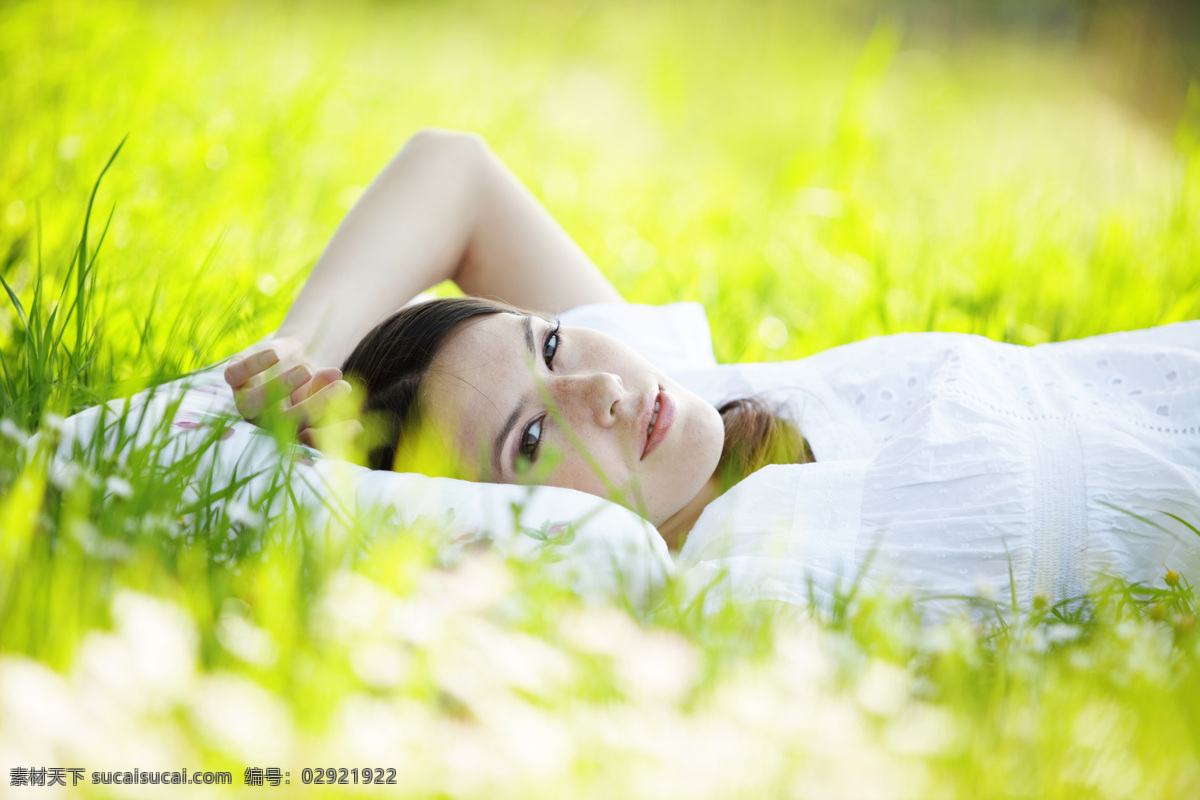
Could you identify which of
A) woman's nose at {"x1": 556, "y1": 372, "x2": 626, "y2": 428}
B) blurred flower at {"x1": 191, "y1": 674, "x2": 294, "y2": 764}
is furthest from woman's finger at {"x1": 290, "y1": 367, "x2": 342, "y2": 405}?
blurred flower at {"x1": 191, "y1": 674, "x2": 294, "y2": 764}

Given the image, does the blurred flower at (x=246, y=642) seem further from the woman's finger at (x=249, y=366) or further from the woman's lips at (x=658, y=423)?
the woman's lips at (x=658, y=423)

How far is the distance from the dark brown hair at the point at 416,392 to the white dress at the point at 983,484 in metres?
0.07

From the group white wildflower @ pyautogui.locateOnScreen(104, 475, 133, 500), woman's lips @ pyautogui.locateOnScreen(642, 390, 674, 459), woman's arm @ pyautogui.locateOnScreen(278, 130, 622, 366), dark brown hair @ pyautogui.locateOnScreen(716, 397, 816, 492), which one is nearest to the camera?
white wildflower @ pyautogui.locateOnScreen(104, 475, 133, 500)

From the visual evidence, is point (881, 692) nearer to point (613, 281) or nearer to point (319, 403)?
point (319, 403)

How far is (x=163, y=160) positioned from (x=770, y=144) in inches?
127

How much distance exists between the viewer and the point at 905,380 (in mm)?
1774

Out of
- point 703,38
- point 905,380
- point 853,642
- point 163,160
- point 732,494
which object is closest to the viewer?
point 853,642

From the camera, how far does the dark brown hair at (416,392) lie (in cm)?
160

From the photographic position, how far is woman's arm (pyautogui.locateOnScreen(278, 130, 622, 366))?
187cm

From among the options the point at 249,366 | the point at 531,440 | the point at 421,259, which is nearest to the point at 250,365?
the point at 249,366

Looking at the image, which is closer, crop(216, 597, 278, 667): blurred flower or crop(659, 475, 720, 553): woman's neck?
crop(216, 597, 278, 667): blurred flower

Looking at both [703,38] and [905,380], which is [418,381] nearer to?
[905,380]

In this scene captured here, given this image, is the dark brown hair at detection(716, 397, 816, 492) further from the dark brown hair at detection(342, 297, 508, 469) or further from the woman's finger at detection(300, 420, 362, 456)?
the woman's finger at detection(300, 420, 362, 456)

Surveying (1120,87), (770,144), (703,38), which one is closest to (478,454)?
(770,144)
